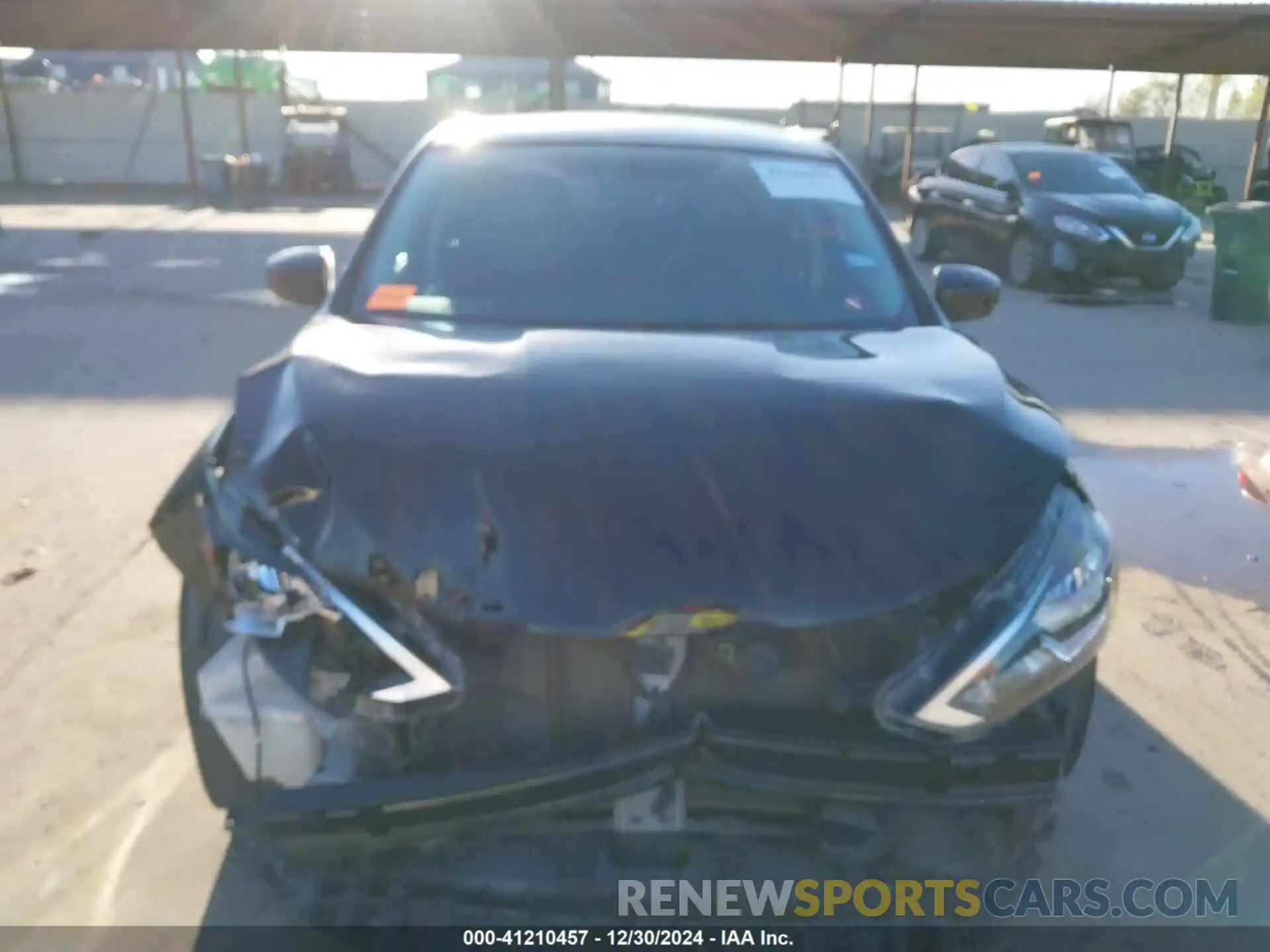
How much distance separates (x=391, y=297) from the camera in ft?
9.27

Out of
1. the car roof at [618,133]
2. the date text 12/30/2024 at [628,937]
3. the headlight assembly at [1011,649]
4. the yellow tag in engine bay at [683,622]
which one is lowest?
the date text 12/30/2024 at [628,937]

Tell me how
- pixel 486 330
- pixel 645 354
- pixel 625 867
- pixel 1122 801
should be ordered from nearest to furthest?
pixel 625 867, pixel 645 354, pixel 486 330, pixel 1122 801

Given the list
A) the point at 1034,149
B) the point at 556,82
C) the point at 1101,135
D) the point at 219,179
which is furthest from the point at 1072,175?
the point at 219,179

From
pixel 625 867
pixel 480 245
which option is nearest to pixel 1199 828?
pixel 625 867

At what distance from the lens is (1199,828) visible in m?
2.74

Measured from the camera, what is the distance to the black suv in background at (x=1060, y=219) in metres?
11.4

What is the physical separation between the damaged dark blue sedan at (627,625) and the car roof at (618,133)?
1.44m

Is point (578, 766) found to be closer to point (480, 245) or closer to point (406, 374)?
point (406, 374)

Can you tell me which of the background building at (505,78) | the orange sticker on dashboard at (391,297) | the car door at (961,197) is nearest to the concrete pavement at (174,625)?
the orange sticker on dashboard at (391,297)

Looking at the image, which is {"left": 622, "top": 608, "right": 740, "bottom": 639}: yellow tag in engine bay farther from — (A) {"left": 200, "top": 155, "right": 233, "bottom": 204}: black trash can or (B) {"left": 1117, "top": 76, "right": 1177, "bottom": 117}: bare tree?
(B) {"left": 1117, "top": 76, "right": 1177, "bottom": 117}: bare tree

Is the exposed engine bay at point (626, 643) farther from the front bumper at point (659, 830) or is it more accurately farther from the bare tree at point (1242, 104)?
the bare tree at point (1242, 104)

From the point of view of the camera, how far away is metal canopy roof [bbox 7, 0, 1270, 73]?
18141 millimetres

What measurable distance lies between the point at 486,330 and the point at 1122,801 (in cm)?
198

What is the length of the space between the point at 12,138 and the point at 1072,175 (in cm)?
2517
